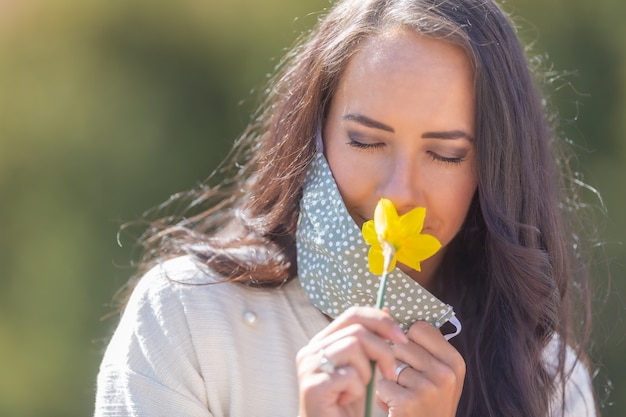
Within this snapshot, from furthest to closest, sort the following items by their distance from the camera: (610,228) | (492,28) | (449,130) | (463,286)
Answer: (610,228), (463,286), (492,28), (449,130)

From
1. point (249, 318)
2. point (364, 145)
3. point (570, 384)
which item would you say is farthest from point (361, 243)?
point (570, 384)

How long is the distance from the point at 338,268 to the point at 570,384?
85cm

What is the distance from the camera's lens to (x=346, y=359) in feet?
5.88

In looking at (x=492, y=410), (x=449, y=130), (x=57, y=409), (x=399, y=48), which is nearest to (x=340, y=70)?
(x=399, y=48)

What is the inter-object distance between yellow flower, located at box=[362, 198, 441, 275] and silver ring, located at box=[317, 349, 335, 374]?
18 centimetres

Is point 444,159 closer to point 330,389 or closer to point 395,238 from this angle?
point 395,238

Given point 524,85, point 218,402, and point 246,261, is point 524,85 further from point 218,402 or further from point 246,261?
point 218,402

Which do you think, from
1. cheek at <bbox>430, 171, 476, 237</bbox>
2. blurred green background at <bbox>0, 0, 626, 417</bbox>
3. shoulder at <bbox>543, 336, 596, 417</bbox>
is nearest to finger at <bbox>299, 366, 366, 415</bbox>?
cheek at <bbox>430, 171, 476, 237</bbox>

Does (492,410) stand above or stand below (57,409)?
above

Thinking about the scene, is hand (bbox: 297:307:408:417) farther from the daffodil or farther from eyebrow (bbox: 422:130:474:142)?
eyebrow (bbox: 422:130:474:142)

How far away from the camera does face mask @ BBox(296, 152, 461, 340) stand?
2.36 meters

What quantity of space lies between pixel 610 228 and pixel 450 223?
7.00ft

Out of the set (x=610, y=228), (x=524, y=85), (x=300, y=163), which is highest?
(x=524, y=85)

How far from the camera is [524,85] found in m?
2.58
